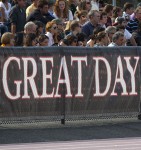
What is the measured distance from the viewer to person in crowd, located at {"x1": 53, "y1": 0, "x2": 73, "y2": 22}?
53.7 ft

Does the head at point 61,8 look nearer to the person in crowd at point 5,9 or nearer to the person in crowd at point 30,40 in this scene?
the person in crowd at point 5,9

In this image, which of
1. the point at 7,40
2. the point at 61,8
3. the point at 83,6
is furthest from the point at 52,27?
the point at 83,6

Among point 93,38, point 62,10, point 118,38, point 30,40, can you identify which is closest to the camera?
point 30,40

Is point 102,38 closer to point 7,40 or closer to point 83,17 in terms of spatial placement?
point 7,40

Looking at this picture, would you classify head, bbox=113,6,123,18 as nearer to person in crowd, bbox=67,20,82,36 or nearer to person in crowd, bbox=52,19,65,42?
person in crowd, bbox=52,19,65,42

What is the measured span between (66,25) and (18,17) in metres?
1.15

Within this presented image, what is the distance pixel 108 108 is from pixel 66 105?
2.87 ft

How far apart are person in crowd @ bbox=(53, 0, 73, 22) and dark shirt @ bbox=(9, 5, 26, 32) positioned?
1055mm

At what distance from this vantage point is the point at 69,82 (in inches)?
482

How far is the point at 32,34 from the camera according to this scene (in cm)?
1293

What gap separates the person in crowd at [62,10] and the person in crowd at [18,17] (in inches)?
39.9

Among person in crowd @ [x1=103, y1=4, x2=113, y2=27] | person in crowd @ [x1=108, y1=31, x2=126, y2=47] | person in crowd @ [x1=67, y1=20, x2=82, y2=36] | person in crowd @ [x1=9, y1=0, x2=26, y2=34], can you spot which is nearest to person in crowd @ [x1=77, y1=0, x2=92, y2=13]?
person in crowd @ [x1=103, y1=4, x2=113, y2=27]

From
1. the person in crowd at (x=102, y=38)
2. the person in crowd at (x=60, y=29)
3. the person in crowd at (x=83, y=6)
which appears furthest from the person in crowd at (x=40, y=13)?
the person in crowd at (x=102, y=38)

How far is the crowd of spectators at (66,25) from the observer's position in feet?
43.9
